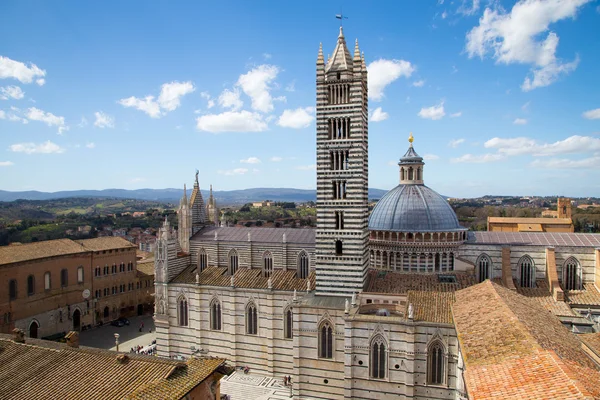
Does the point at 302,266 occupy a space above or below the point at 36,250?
below

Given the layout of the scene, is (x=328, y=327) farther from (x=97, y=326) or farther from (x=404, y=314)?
(x=97, y=326)

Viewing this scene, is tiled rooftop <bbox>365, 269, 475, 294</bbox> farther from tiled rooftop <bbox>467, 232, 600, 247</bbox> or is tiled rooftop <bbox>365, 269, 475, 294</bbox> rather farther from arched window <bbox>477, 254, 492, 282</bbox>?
tiled rooftop <bbox>467, 232, 600, 247</bbox>

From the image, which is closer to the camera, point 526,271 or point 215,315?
point 526,271

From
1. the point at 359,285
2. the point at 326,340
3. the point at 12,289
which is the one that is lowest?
the point at 326,340

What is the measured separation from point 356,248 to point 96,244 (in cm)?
3228

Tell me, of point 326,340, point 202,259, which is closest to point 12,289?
point 202,259

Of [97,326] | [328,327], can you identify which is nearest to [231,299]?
[328,327]

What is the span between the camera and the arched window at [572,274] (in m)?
31.7

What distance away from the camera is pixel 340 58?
31.4 m

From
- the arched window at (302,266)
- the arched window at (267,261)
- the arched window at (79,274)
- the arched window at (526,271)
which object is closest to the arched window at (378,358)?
the arched window at (302,266)

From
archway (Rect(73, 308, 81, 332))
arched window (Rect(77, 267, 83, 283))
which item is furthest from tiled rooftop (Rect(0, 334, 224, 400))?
archway (Rect(73, 308, 81, 332))

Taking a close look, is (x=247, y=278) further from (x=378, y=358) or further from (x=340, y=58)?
(x=340, y=58)

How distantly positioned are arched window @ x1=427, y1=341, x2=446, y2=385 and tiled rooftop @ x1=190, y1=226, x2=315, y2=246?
46.0 ft

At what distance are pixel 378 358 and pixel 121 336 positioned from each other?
28.7m
